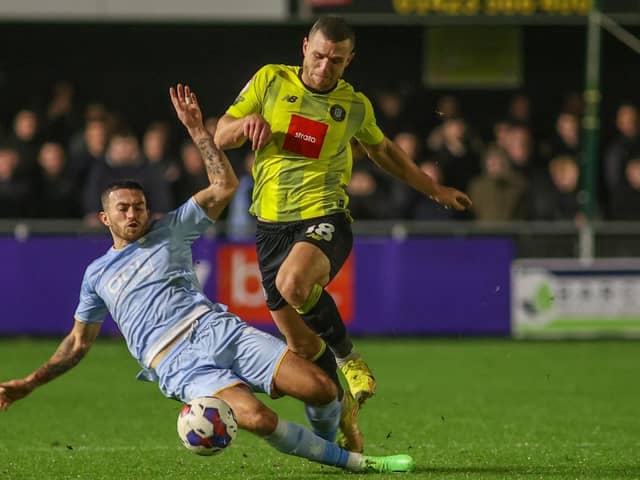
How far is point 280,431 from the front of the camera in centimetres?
756

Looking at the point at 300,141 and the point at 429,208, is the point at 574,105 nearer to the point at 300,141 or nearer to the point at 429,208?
the point at 429,208

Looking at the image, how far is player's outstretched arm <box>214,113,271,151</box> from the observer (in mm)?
7906

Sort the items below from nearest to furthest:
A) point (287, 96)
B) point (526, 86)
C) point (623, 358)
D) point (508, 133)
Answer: point (287, 96)
point (623, 358)
point (508, 133)
point (526, 86)

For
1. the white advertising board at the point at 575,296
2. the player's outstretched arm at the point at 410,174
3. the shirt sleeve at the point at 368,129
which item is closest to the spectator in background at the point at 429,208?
the white advertising board at the point at 575,296

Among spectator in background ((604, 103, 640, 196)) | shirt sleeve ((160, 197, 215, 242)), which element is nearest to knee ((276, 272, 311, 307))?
shirt sleeve ((160, 197, 215, 242))

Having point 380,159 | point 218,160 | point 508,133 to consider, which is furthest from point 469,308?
point 218,160

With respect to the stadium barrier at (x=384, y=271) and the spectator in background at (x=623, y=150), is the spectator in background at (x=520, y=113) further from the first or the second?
the stadium barrier at (x=384, y=271)

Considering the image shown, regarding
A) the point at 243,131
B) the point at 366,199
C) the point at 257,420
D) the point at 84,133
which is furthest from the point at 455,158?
the point at 257,420

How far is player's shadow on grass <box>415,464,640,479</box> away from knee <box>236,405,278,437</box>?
104 centimetres

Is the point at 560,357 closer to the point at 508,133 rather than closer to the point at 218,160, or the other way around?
the point at 508,133

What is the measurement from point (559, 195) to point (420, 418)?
6.90m

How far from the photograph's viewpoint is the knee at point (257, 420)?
24.5 ft

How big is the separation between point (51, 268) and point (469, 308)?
4.62 m

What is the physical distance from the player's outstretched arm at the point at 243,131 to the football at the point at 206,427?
4.99ft
